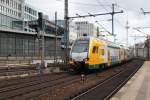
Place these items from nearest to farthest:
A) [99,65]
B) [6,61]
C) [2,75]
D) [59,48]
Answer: [2,75] → [99,65] → [6,61] → [59,48]

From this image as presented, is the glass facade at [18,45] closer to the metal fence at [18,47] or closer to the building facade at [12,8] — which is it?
the metal fence at [18,47]

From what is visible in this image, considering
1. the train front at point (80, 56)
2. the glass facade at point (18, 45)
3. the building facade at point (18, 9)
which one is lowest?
the train front at point (80, 56)

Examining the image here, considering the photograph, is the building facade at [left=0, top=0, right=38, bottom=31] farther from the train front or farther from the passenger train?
the train front

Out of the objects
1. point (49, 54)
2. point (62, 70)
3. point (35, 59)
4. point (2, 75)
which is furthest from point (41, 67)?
point (49, 54)

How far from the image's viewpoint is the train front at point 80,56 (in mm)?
30031

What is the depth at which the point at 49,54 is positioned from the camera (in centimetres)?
6512

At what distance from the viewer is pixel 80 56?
30203mm

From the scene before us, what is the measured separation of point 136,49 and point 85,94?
159989 mm

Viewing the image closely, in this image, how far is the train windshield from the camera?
30514mm

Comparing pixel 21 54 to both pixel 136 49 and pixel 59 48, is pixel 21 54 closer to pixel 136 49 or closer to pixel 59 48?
pixel 59 48

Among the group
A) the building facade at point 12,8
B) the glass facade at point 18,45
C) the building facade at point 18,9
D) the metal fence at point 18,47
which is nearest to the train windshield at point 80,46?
the metal fence at point 18,47

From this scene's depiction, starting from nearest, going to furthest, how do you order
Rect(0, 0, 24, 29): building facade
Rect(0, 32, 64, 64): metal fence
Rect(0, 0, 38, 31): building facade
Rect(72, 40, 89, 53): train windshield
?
Rect(72, 40, 89, 53): train windshield, Rect(0, 32, 64, 64): metal fence, Rect(0, 0, 24, 29): building facade, Rect(0, 0, 38, 31): building facade

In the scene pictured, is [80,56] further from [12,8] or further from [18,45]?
[12,8]

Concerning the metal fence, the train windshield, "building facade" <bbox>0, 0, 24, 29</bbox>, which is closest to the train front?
the train windshield
